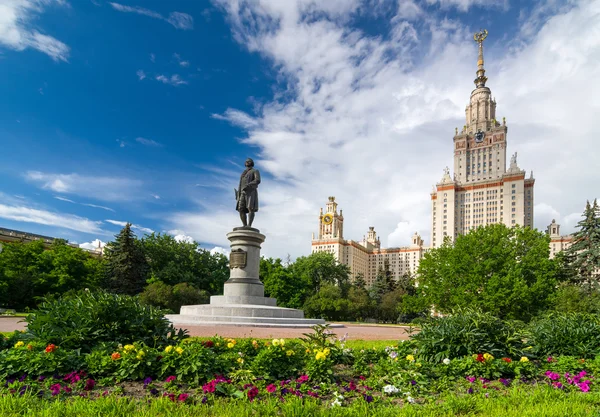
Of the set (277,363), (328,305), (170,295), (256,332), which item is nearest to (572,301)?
(256,332)

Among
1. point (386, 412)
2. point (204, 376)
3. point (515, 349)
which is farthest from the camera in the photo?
point (515, 349)

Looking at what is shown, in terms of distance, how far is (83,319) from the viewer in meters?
6.61

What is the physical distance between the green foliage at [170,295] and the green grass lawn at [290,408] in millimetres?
31866

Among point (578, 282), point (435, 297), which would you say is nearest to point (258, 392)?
point (435, 297)

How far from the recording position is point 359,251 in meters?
158

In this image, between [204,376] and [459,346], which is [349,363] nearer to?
[459,346]

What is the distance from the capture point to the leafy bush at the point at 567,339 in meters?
7.74

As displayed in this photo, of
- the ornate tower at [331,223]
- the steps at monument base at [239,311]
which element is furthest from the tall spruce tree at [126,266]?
the ornate tower at [331,223]

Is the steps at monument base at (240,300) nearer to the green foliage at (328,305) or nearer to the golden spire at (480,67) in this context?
the green foliage at (328,305)

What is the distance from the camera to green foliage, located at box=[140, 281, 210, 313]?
1395 inches

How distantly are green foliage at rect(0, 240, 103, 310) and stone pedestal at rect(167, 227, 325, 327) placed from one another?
24.1m

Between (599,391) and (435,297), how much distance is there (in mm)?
26601

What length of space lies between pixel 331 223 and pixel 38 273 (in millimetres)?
125257

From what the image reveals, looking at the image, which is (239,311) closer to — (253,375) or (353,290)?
(253,375)
